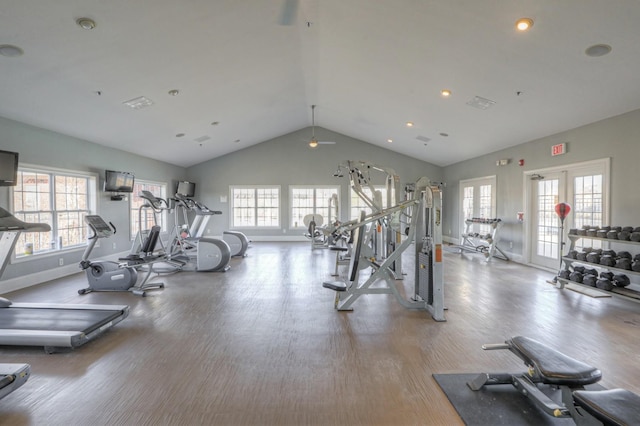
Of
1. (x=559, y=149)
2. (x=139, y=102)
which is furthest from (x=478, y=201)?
(x=139, y=102)

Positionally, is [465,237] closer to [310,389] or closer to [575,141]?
[575,141]

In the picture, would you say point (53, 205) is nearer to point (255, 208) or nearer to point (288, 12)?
point (288, 12)

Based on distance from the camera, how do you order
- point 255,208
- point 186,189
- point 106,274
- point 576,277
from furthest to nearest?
1. point 255,208
2. point 186,189
3. point 106,274
4. point 576,277

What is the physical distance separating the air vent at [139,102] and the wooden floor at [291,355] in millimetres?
3045

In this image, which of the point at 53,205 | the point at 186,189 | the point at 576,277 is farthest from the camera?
the point at 186,189

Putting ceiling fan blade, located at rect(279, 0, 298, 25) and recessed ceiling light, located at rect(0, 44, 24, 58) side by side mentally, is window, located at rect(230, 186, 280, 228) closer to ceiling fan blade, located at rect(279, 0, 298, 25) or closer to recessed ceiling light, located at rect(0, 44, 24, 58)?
ceiling fan blade, located at rect(279, 0, 298, 25)

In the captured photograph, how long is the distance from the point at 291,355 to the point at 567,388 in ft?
6.32

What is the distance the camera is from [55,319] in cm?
314

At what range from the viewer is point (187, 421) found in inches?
75.0

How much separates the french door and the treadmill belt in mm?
6545

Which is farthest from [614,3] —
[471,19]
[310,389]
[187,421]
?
[187,421]

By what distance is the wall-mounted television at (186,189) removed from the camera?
31.2ft

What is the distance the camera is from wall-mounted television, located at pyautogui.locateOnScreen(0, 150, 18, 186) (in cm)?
417

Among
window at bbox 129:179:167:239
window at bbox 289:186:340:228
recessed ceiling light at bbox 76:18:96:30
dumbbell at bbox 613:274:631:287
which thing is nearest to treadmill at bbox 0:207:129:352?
recessed ceiling light at bbox 76:18:96:30
